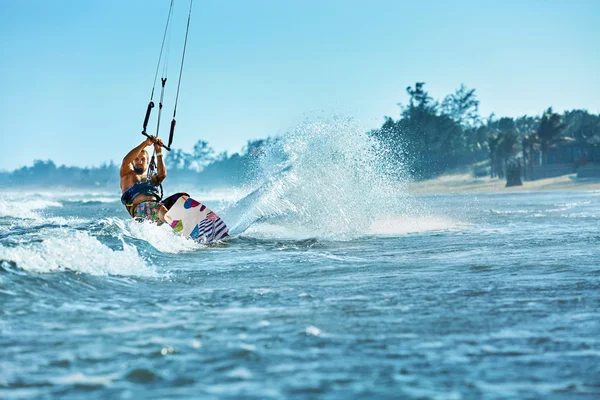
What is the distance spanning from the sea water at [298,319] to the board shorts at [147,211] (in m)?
0.84

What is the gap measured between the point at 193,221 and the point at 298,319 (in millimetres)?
8125

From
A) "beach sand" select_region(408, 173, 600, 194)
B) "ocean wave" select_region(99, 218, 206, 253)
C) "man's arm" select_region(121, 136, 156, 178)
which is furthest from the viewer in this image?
"beach sand" select_region(408, 173, 600, 194)

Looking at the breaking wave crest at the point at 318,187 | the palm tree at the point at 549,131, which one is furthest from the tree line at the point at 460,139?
the breaking wave crest at the point at 318,187

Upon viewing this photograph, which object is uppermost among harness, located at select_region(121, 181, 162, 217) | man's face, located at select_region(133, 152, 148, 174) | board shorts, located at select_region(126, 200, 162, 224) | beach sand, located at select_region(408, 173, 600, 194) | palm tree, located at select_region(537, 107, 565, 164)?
palm tree, located at select_region(537, 107, 565, 164)

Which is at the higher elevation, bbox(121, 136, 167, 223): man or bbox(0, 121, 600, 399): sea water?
bbox(121, 136, 167, 223): man

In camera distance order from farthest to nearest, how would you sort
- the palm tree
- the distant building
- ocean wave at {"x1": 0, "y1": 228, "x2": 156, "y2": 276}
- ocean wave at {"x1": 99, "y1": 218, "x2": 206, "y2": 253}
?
1. the palm tree
2. the distant building
3. ocean wave at {"x1": 99, "y1": 218, "x2": 206, "y2": 253}
4. ocean wave at {"x1": 0, "y1": 228, "x2": 156, "y2": 276}

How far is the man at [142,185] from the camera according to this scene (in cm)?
1341

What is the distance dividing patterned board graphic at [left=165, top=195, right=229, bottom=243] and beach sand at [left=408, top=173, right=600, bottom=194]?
61566mm

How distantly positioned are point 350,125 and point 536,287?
11.5 meters

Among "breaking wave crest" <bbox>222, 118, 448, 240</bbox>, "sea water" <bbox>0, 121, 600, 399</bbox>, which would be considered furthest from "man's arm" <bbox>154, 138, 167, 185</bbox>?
"breaking wave crest" <bbox>222, 118, 448, 240</bbox>

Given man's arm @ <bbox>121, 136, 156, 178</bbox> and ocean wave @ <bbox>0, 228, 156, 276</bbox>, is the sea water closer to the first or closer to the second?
ocean wave @ <bbox>0, 228, 156, 276</bbox>

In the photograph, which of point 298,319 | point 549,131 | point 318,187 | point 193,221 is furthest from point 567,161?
point 298,319

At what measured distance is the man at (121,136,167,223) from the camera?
13414mm

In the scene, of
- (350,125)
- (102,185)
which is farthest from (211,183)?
(350,125)
